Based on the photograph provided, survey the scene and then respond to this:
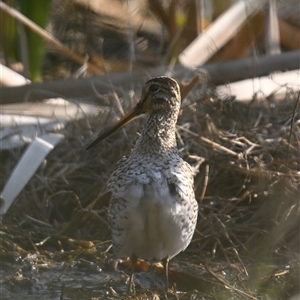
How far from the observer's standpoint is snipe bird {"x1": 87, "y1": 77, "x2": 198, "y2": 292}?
11.9 feet

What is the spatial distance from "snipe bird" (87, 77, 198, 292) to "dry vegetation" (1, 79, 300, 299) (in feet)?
0.91

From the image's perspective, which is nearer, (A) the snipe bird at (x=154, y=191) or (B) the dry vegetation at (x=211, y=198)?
(A) the snipe bird at (x=154, y=191)

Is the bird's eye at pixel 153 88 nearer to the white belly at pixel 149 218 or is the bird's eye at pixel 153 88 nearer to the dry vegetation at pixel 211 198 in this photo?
the white belly at pixel 149 218

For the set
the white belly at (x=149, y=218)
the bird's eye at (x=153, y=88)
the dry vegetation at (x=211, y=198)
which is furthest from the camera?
the dry vegetation at (x=211, y=198)

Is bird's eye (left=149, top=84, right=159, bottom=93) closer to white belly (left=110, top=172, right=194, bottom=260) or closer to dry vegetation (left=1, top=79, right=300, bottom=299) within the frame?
white belly (left=110, top=172, right=194, bottom=260)

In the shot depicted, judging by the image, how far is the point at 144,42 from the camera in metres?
8.07

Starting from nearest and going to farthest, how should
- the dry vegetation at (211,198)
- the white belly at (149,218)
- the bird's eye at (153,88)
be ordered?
the white belly at (149,218), the bird's eye at (153,88), the dry vegetation at (211,198)

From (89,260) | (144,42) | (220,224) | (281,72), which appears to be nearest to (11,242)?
(89,260)

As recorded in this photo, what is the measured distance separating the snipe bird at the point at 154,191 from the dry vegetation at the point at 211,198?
278mm

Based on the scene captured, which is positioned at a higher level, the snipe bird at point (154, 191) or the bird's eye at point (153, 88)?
the bird's eye at point (153, 88)

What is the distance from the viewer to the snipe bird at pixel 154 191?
3631 mm

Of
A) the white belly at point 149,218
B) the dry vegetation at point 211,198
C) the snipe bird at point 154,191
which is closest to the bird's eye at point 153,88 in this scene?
the snipe bird at point 154,191

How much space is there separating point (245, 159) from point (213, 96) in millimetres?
715

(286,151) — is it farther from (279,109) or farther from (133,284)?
(133,284)
